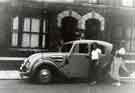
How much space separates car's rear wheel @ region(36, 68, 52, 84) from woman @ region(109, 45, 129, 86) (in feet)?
1.44

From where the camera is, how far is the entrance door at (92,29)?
1.44 m

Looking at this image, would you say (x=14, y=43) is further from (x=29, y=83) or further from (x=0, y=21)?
(x=29, y=83)

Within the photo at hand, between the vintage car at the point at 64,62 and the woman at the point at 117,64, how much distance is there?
79 mm

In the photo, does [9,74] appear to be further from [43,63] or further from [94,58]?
[94,58]

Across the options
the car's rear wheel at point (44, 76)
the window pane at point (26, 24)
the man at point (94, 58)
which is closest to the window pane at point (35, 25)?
the window pane at point (26, 24)

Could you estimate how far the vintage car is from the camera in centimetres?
139

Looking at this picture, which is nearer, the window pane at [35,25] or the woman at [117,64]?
the window pane at [35,25]

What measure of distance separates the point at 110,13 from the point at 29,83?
0.72 metres

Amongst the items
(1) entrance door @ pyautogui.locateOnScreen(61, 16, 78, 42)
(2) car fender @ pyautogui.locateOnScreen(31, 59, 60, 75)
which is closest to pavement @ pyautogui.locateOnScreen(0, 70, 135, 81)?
(2) car fender @ pyautogui.locateOnScreen(31, 59, 60, 75)

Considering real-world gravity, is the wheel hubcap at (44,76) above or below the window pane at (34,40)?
below

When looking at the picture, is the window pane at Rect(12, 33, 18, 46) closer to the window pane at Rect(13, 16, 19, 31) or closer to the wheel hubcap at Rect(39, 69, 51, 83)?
the window pane at Rect(13, 16, 19, 31)

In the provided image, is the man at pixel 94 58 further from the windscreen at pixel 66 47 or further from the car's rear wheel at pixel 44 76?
the car's rear wheel at pixel 44 76

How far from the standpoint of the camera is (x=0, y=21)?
4.50ft

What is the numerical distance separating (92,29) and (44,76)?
451 millimetres
